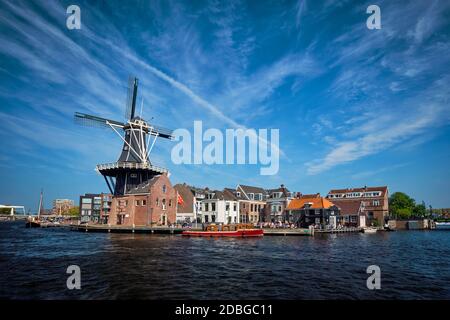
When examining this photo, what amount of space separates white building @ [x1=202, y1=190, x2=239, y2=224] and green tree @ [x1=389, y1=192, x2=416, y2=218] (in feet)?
210

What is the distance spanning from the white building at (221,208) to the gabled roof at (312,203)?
13.5 metres

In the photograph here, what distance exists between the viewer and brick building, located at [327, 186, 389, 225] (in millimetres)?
88150

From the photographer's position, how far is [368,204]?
298 feet

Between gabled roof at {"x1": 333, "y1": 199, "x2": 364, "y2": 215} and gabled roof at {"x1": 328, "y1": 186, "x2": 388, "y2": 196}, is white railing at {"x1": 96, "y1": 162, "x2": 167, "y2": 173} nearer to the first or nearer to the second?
gabled roof at {"x1": 333, "y1": 199, "x2": 364, "y2": 215}

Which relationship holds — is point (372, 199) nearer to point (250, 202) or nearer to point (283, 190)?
point (283, 190)

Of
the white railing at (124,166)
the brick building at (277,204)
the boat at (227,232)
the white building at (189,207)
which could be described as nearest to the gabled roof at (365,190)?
the brick building at (277,204)

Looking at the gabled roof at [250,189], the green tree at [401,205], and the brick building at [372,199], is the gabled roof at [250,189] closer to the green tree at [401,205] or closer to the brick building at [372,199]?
the brick building at [372,199]

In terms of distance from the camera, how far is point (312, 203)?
7181 cm

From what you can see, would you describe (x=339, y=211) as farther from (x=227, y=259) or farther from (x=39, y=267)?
(x=39, y=267)

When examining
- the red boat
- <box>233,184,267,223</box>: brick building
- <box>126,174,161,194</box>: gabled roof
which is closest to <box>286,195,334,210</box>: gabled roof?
<box>233,184,267,223</box>: brick building

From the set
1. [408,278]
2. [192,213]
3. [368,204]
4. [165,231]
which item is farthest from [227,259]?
[368,204]

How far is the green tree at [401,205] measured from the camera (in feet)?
342

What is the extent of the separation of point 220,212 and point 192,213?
10869 mm
